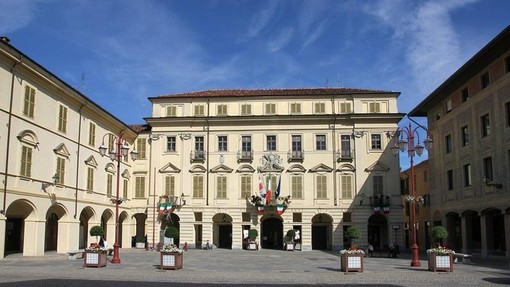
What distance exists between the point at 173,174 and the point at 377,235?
1897cm

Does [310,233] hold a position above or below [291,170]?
below

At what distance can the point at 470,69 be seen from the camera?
107ft

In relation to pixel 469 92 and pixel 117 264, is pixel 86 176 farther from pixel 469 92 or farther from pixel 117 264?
pixel 469 92

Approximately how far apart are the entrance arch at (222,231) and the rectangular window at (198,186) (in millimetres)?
2517

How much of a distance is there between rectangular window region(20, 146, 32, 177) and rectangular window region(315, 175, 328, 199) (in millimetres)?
24314

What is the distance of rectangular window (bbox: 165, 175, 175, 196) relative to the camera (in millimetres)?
46281

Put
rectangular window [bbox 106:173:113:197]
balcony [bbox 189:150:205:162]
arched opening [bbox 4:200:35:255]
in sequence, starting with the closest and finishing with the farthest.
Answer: arched opening [bbox 4:200:35:255] → rectangular window [bbox 106:173:113:197] → balcony [bbox 189:150:205:162]

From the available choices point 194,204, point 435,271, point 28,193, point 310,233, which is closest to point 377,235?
point 310,233

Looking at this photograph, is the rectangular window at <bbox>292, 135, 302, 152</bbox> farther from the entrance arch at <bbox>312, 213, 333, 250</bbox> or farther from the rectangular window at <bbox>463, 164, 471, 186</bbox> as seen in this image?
the rectangular window at <bbox>463, 164, 471, 186</bbox>

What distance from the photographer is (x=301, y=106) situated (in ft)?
153

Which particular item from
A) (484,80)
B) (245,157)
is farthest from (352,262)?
(245,157)

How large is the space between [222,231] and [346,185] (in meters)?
11.9

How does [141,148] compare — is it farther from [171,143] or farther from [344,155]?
[344,155]

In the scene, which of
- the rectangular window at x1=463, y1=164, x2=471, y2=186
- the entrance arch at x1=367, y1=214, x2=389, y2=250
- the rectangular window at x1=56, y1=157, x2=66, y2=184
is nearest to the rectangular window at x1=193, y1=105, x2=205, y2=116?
the rectangular window at x1=56, y1=157, x2=66, y2=184
